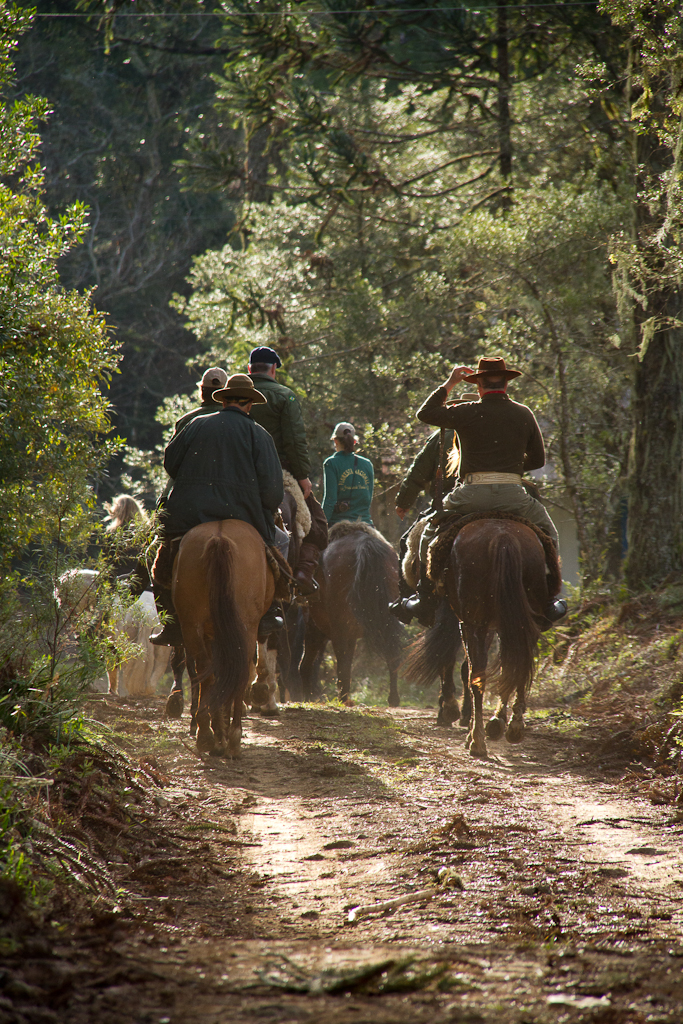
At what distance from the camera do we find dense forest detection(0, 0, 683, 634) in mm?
6180

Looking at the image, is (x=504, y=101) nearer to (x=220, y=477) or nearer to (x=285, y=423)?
(x=285, y=423)

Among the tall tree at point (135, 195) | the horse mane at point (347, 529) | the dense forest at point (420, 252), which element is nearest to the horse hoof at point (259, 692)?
the horse mane at point (347, 529)

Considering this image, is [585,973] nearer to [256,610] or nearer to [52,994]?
[52,994]

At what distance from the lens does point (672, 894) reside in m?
3.65

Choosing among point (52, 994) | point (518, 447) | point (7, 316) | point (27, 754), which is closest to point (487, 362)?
point (518, 447)

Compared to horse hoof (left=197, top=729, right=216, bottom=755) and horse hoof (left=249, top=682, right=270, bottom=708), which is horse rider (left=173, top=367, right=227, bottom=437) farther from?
horse hoof (left=197, top=729, right=216, bottom=755)

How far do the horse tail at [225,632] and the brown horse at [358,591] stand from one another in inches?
196

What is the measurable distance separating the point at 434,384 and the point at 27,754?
41.5 ft

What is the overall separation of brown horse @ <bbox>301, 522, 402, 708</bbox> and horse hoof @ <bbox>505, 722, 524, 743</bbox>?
4.16m

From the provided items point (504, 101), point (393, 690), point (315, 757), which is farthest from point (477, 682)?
point (504, 101)

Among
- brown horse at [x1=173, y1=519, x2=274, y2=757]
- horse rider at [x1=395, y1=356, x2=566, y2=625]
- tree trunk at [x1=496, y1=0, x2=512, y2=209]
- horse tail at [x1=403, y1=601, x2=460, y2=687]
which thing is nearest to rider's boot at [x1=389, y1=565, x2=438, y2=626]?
horse tail at [x1=403, y1=601, x2=460, y2=687]

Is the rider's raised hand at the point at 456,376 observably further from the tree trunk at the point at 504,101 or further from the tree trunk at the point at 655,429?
the tree trunk at the point at 504,101

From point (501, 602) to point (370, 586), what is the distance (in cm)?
456

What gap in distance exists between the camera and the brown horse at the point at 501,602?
6.84m
